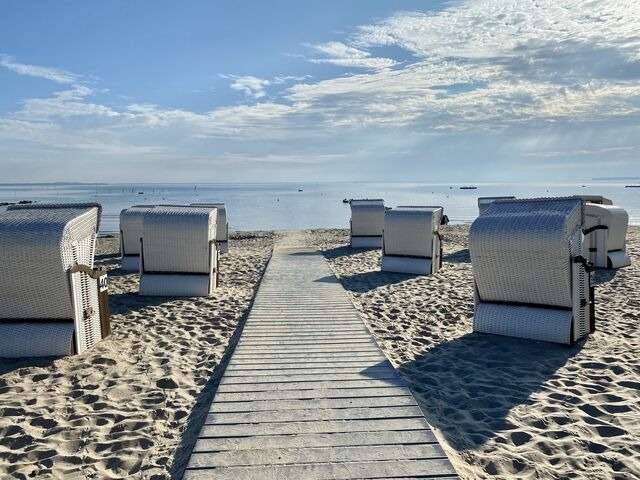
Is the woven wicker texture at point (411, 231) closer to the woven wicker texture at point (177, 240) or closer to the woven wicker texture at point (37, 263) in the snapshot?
the woven wicker texture at point (177, 240)

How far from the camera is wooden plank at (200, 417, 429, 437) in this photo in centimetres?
389

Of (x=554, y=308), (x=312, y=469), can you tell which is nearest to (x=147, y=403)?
(x=312, y=469)

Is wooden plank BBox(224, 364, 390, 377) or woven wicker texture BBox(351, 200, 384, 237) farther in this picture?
woven wicker texture BBox(351, 200, 384, 237)

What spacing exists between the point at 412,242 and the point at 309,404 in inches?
326

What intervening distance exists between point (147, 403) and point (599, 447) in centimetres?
403

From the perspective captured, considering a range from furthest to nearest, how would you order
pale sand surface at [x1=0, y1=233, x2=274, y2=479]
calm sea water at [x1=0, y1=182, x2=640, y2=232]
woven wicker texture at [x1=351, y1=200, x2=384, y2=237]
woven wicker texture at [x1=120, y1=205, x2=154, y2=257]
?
calm sea water at [x1=0, y1=182, x2=640, y2=232] < woven wicker texture at [x1=351, y1=200, x2=384, y2=237] < woven wicker texture at [x1=120, y1=205, x2=154, y2=257] < pale sand surface at [x1=0, y1=233, x2=274, y2=479]

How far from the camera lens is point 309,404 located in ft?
14.4

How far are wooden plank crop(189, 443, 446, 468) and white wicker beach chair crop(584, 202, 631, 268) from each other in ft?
33.8

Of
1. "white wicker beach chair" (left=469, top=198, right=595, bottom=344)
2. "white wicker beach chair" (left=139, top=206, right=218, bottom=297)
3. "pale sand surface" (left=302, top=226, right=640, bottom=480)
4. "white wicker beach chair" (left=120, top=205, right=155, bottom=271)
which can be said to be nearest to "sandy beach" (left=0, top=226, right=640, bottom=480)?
"pale sand surface" (left=302, top=226, right=640, bottom=480)

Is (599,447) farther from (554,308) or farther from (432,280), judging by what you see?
(432,280)

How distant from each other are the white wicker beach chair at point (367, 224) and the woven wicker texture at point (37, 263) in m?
11.8

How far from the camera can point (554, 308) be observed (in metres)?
6.49

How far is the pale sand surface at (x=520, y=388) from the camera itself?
3762mm

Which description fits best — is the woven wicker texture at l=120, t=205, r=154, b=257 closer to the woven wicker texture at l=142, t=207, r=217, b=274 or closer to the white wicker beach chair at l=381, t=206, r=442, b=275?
the woven wicker texture at l=142, t=207, r=217, b=274
